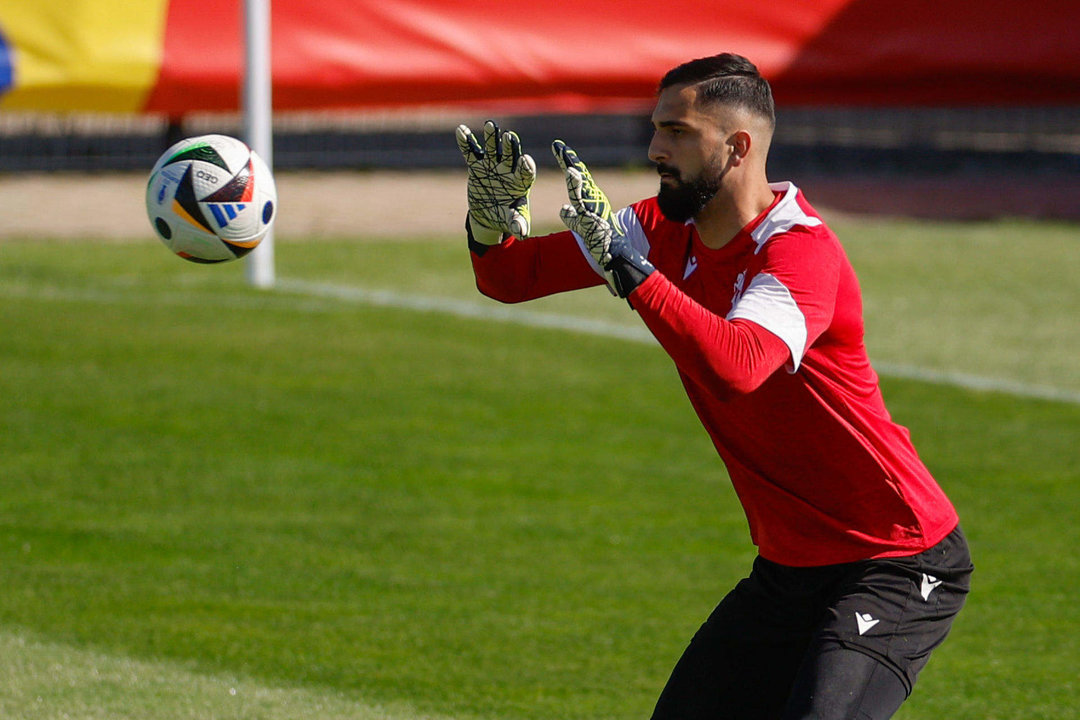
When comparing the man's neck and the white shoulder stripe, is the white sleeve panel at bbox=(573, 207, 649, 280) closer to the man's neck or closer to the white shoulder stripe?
the man's neck

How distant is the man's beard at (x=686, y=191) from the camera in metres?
4.48

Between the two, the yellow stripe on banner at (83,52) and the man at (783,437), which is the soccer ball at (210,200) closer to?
the man at (783,437)

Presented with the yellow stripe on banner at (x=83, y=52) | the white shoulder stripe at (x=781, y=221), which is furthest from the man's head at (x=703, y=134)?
the yellow stripe on banner at (x=83, y=52)

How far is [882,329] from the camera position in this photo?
15.0 meters

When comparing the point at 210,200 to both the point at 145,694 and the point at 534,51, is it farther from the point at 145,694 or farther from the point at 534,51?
the point at 534,51

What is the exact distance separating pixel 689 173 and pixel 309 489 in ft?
19.0

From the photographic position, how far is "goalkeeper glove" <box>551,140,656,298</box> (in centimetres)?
416

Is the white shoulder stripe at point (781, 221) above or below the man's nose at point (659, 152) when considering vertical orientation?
below

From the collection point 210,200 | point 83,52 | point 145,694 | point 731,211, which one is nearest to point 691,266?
point 731,211

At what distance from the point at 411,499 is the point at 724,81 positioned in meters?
5.61

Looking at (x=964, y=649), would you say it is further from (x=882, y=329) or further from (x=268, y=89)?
(x=268, y=89)

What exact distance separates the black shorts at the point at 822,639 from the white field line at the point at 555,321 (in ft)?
26.8

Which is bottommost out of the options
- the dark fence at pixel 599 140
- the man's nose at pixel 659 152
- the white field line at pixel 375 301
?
the white field line at pixel 375 301

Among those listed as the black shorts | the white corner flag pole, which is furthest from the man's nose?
the white corner flag pole
